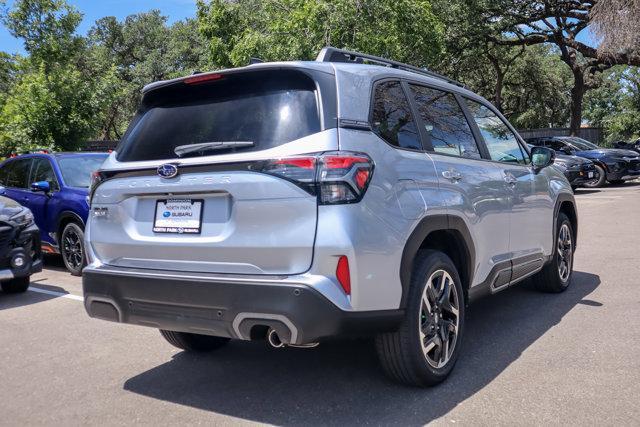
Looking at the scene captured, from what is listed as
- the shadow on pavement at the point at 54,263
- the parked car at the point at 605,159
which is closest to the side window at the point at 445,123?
the shadow on pavement at the point at 54,263

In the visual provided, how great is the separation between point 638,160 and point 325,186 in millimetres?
20223

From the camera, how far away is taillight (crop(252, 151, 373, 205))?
3.23 metres

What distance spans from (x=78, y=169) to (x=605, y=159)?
16662mm

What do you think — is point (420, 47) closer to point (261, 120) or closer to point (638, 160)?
point (638, 160)

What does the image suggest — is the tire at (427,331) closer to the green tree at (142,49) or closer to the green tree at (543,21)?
the green tree at (543,21)

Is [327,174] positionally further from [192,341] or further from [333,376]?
[192,341]

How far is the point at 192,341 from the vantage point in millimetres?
4781

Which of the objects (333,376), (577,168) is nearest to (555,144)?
(577,168)

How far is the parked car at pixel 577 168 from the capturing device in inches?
727

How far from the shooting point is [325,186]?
10.6ft

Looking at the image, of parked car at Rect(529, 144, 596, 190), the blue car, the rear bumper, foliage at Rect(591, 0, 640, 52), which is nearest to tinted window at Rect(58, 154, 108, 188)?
the blue car

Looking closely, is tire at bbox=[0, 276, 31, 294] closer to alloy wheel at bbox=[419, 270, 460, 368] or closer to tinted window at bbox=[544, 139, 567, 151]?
alloy wheel at bbox=[419, 270, 460, 368]

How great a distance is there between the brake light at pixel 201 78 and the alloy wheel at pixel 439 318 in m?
1.78

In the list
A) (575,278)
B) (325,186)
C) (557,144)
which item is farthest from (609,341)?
(557,144)
